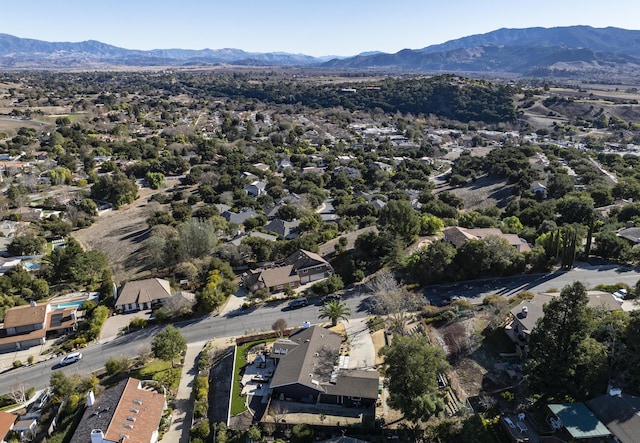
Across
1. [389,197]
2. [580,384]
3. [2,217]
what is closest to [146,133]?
[2,217]

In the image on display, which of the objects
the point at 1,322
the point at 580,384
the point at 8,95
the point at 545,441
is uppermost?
the point at 8,95

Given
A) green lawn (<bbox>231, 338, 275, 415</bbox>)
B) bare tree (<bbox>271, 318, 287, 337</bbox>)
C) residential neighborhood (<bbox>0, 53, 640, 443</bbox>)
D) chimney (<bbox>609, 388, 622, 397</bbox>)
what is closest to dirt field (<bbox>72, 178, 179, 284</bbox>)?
residential neighborhood (<bbox>0, 53, 640, 443</bbox>)

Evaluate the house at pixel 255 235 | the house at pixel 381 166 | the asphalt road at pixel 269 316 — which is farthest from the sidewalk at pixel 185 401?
the house at pixel 381 166

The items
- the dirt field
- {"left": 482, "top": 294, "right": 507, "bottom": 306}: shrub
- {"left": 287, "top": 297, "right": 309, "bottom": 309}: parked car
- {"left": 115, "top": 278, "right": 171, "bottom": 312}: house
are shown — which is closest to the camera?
{"left": 482, "top": 294, "right": 507, "bottom": 306}: shrub

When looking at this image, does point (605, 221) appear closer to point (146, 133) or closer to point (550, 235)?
Answer: point (550, 235)

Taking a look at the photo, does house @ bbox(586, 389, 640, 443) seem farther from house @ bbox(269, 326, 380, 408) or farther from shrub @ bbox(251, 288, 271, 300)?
shrub @ bbox(251, 288, 271, 300)

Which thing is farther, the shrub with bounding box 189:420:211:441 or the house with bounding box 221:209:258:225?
the house with bounding box 221:209:258:225
